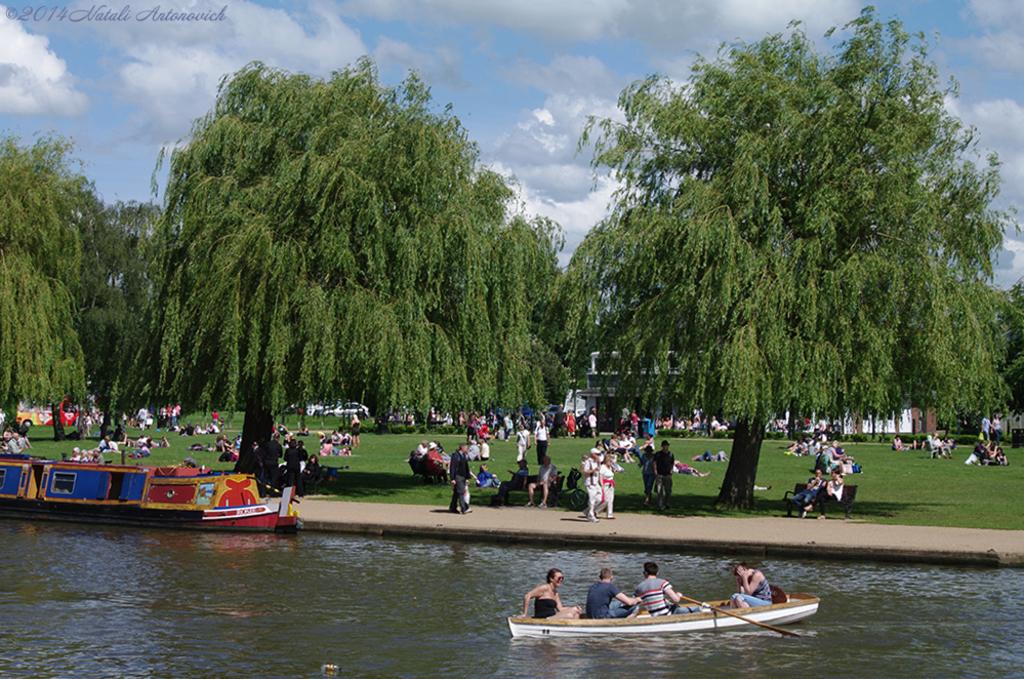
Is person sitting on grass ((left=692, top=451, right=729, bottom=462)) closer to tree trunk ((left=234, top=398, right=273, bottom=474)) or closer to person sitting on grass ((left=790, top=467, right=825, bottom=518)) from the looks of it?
person sitting on grass ((left=790, top=467, right=825, bottom=518))

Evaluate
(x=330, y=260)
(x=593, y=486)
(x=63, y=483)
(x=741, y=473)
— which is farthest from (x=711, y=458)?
(x=63, y=483)

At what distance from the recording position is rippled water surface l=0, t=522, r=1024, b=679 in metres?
12.2

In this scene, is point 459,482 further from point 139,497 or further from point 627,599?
point 627,599

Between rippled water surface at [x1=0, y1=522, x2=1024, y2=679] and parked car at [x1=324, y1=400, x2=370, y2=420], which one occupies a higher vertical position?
parked car at [x1=324, y1=400, x2=370, y2=420]

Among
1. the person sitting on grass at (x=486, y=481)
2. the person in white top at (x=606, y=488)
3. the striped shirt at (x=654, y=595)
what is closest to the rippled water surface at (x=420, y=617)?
the striped shirt at (x=654, y=595)

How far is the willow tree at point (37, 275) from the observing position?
32.8m

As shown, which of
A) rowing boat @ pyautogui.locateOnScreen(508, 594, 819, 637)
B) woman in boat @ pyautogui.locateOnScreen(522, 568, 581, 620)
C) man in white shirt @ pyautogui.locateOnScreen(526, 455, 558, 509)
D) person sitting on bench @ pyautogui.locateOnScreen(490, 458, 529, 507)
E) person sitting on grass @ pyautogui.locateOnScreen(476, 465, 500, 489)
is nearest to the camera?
rowing boat @ pyautogui.locateOnScreen(508, 594, 819, 637)

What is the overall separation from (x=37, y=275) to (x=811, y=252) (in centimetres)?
2443

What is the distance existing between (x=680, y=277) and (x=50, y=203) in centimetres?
2189

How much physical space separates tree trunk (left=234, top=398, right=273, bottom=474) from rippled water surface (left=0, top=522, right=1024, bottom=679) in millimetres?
9227

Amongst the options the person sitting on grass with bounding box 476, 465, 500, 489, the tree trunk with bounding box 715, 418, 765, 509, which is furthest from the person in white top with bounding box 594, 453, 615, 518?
the person sitting on grass with bounding box 476, 465, 500, 489

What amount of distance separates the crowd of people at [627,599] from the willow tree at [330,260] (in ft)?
44.1

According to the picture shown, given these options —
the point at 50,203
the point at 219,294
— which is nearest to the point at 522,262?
the point at 219,294

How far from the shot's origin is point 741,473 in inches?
1037
